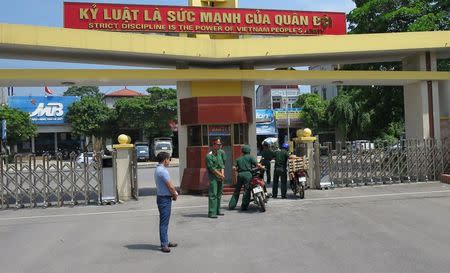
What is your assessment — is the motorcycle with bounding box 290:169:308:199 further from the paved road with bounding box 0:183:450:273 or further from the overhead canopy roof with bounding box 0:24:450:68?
the overhead canopy roof with bounding box 0:24:450:68

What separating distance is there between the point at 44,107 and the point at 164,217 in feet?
140

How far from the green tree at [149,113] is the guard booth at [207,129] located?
29.5 meters

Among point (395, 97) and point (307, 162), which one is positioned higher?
point (395, 97)

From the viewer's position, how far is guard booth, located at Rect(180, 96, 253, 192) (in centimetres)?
1448

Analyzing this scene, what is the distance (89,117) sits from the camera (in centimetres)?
4528

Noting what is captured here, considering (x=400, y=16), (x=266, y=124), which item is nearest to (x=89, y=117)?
(x=266, y=124)

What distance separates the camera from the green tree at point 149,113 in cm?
4403

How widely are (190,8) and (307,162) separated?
237 inches

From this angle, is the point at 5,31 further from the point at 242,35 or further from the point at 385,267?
the point at 385,267

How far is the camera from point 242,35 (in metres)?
16.3

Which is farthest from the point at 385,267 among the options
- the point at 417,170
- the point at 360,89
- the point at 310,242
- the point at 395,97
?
the point at 360,89

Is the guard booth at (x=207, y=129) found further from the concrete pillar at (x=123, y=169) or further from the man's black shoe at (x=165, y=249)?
the man's black shoe at (x=165, y=249)

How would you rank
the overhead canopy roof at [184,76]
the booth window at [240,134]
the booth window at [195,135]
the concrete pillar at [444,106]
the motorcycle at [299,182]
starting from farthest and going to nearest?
the concrete pillar at [444,106] → the booth window at [240,134] → the booth window at [195,135] → the overhead canopy roof at [184,76] → the motorcycle at [299,182]

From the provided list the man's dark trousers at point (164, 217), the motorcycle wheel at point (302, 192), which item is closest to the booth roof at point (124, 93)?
the motorcycle wheel at point (302, 192)
